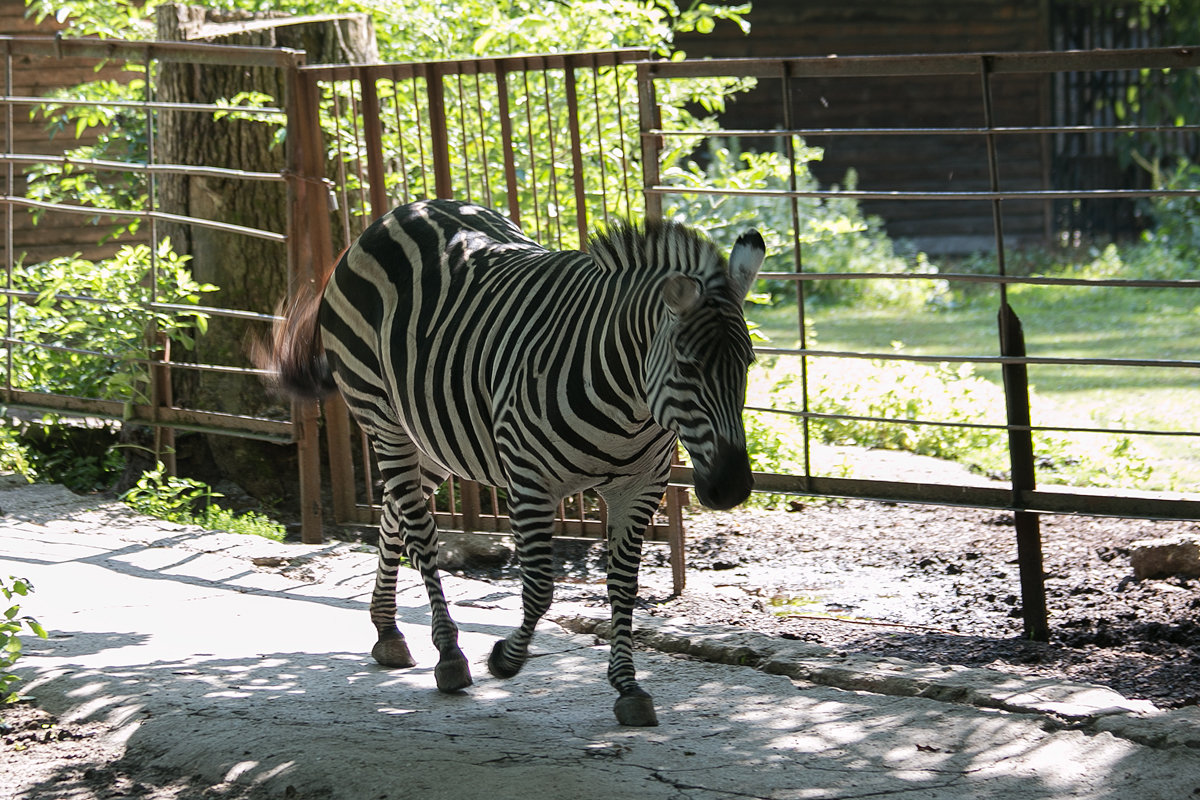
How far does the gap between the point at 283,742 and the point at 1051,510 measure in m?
2.88

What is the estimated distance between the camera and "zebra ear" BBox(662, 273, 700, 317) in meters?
3.54

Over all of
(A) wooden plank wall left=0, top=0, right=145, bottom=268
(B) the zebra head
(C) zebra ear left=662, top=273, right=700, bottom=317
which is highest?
(A) wooden plank wall left=0, top=0, right=145, bottom=268

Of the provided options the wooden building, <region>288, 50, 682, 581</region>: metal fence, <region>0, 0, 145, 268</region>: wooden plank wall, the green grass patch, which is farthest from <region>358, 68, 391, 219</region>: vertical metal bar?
the wooden building

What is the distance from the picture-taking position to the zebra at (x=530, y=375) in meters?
3.63

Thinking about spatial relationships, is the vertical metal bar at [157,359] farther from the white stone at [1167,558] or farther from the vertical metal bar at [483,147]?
the white stone at [1167,558]

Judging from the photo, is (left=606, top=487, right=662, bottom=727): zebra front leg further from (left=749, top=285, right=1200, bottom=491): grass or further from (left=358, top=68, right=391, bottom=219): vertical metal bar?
(left=749, top=285, right=1200, bottom=491): grass

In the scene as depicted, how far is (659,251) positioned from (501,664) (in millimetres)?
1502

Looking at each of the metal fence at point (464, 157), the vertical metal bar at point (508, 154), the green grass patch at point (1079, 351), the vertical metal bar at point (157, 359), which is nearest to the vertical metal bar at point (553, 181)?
the metal fence at point (464, 157)

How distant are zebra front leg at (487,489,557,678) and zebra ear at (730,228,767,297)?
0.94m

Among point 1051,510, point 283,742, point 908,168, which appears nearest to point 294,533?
point 283,742

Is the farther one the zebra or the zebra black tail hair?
the zebra black tail hair

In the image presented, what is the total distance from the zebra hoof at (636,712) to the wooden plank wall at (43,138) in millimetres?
9687

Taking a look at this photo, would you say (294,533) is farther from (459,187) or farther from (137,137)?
(137,137)

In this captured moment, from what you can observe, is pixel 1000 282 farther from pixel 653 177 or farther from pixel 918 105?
pixel 918 105
